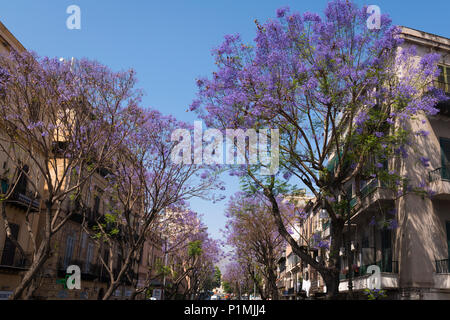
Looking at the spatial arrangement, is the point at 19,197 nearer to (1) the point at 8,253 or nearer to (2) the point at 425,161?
(1) the point at 8,253

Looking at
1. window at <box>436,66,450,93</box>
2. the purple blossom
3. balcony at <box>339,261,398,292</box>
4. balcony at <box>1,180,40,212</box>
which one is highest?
window at <box>436,66,450,93</box>

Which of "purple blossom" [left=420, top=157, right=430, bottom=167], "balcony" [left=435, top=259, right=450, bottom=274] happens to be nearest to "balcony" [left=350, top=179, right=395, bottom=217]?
"purple blossom" [left=420, top=157, right=430, bottom=167]

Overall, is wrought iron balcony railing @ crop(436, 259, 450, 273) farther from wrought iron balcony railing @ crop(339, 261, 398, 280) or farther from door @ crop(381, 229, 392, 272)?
door @ crop(381, 229, 392, 272)

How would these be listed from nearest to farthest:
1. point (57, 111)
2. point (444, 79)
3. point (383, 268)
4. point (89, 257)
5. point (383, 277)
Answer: point (57, 111) → point (383, 277) → point (383, 268) → point (444, 79) → point (89, 257)

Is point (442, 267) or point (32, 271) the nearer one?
point (32, 271)

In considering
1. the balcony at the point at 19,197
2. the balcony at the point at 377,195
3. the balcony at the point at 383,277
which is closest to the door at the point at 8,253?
the balcony at the point at 19,197

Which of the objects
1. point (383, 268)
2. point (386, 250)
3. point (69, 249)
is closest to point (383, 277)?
point (383, 268)

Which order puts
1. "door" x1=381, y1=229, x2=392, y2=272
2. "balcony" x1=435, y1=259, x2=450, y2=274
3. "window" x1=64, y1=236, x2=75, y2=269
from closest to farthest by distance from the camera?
"balcony" x1=435, y1=259, x2=450, y2=274 < "door" x1=381, y1=229, x2=392, y2=272 < "window" x1=64, y1=236, x2=75, y2=269

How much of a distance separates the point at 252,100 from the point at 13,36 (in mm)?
12213
